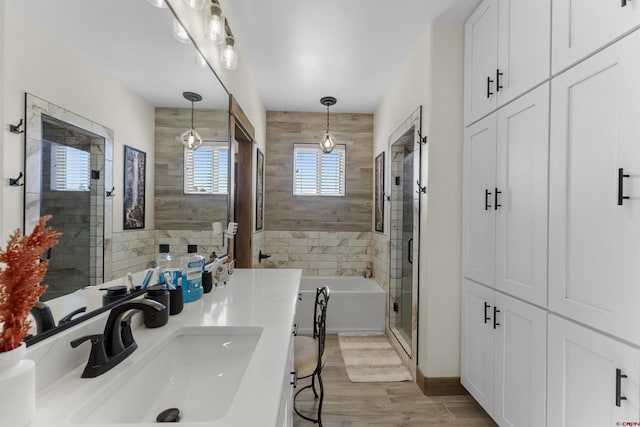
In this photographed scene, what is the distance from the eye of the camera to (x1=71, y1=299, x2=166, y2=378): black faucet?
0.81 m

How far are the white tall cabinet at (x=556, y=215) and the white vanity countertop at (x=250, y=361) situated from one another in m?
1.16

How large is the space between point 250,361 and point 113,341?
0.38 m

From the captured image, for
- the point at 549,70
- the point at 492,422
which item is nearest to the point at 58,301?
the point at 549,70

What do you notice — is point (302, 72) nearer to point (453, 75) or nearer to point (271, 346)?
Answer: point (453, 75)

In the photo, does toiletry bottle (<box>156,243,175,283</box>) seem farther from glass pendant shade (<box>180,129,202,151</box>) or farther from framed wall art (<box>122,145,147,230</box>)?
glass pendant shade (<box>180,129,202,151</box>)

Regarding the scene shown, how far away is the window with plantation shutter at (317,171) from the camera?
4.35 metres

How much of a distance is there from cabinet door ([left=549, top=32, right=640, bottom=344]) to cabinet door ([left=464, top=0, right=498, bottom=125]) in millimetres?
592

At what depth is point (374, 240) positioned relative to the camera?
4.21 metres

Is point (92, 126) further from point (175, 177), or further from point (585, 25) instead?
point (585, 25)

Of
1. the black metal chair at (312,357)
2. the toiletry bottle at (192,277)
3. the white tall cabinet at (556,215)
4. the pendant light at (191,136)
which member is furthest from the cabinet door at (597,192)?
the pendant light at (191,136)

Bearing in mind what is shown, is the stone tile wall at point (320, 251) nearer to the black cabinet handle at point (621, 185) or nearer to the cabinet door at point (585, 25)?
the cabinet door at point (585, 25)

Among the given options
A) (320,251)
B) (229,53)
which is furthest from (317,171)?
(229,53)

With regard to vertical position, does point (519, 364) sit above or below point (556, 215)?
below

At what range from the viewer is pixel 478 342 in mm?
2031
